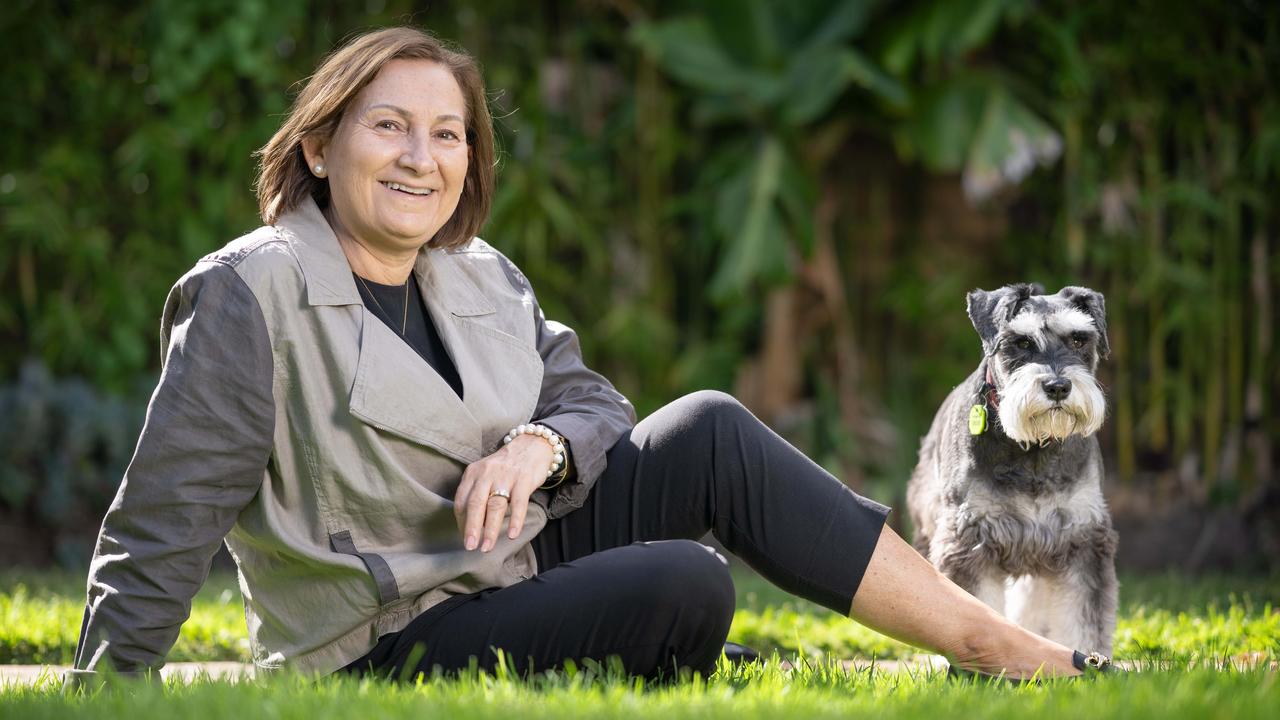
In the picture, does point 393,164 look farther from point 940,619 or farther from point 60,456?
point 60,456

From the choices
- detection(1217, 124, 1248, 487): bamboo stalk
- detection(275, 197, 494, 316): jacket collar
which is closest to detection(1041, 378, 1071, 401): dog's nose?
detection(275, 197, 494, 316): jacket collar

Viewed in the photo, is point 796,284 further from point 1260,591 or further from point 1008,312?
point 1008,312

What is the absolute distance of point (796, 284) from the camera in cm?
788

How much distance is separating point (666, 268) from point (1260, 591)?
4124mm

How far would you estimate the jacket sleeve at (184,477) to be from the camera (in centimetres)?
245

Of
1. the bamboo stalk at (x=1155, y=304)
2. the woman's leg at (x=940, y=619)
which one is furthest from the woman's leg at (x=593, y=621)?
the bamboo stalk at (x=1155, y=304)

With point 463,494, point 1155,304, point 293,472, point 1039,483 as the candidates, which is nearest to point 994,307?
point 1039,483

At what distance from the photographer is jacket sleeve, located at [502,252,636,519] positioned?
287 centimetres

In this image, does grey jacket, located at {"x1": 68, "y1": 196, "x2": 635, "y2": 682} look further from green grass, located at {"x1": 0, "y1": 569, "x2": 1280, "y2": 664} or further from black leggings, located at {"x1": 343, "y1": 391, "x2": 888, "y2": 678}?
green grass, located at {"x1": 0, "y1": 569, "x2": 1280, "y2": 664}

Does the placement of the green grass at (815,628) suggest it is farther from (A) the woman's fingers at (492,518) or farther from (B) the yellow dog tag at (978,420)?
(A) the woman's fingers at (492,518)

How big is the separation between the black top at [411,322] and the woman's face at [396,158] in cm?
10

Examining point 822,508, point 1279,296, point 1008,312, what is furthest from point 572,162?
point 822,508

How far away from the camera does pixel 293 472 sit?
103 inches

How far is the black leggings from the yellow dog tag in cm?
58
